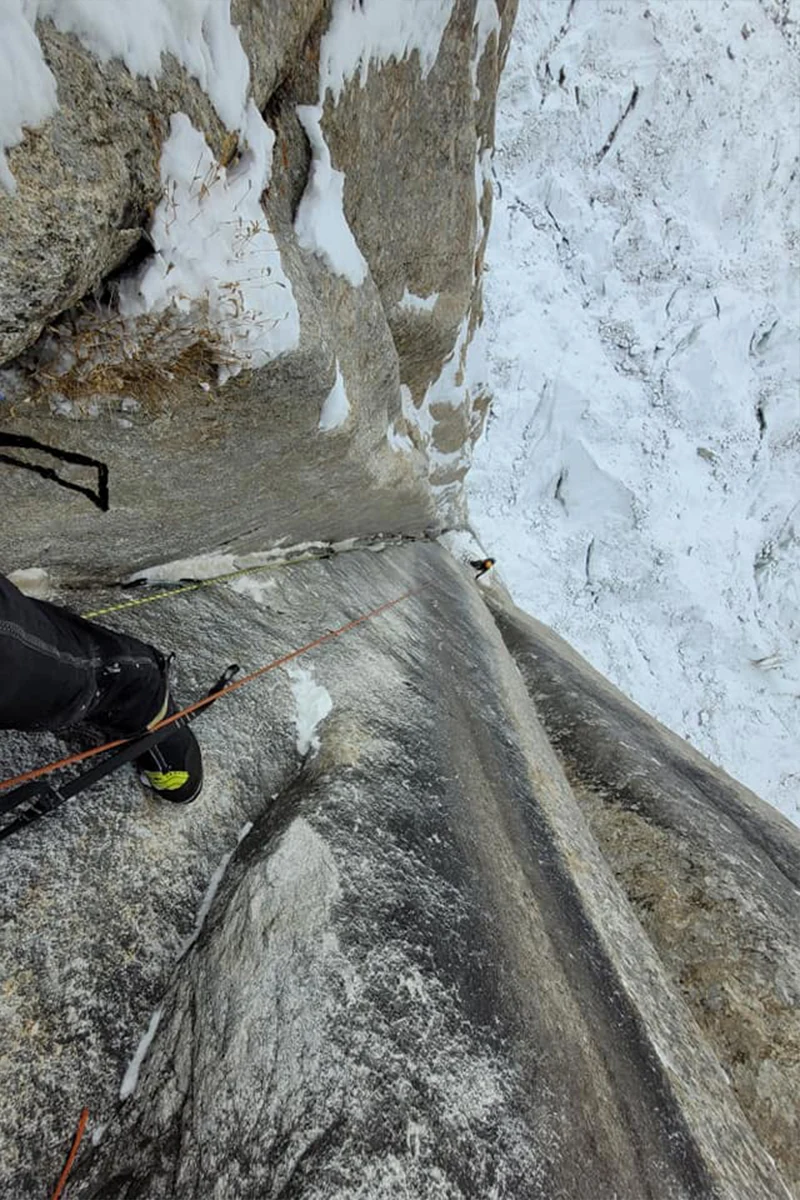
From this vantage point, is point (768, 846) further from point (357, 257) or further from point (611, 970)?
point (357, 257)

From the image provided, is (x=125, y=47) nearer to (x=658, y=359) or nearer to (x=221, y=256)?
(x=221, y=256)

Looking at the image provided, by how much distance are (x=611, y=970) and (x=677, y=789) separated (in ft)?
8.59

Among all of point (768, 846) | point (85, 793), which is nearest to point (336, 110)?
point (85, 793)

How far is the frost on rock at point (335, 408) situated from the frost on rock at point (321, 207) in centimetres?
77

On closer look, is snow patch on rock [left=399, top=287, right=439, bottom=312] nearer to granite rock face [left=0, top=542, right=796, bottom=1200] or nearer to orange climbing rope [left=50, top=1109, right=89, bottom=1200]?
granite rock face [left=0, top=542, right=796, bottom=1200]

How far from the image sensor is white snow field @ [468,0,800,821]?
65.7 ft

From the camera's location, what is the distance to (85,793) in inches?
110

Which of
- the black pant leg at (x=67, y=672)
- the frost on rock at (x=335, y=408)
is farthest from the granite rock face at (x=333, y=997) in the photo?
the frost on rock at (x=335, y=408)

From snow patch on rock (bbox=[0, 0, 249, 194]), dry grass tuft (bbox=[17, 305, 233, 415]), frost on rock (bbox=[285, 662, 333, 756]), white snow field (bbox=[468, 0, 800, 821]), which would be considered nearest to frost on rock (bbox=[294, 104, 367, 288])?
snow patch on rock (bbox=[0, 0, 249, 194])

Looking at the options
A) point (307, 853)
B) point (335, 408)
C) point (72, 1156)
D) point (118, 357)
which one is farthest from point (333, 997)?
point (335, 408)

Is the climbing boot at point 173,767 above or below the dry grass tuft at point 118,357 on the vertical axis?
below

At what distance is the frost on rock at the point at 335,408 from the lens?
14.4ft

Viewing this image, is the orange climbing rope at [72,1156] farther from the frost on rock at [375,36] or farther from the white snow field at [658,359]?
the white snow field at [658,359]

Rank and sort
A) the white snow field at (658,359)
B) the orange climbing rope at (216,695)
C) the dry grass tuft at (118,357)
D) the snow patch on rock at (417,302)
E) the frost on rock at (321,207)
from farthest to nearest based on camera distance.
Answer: the white snow field at (658,359), the snow patch on rock at (417,302), the frost on rock at (321,207), the dry grass tuft at (118,357), the orange climbing rope at (216,695)
